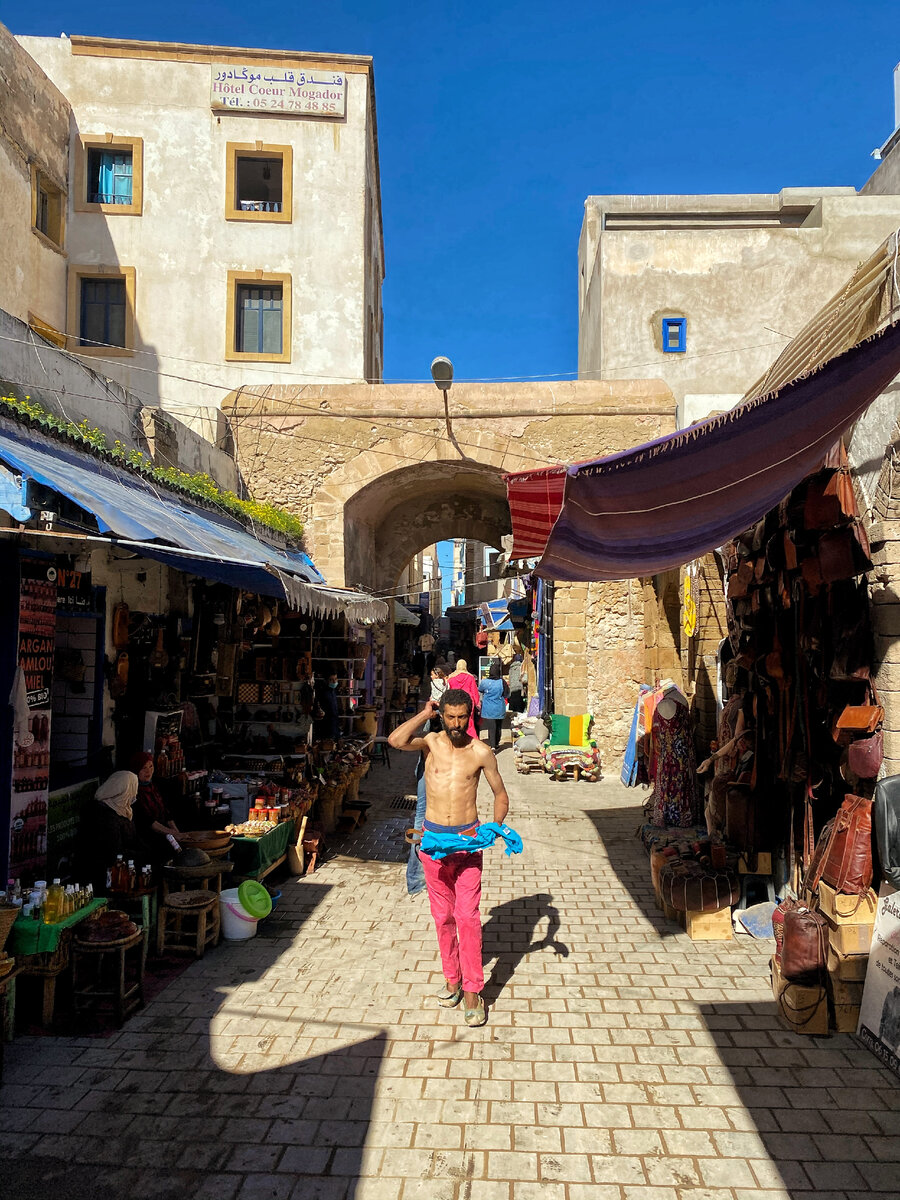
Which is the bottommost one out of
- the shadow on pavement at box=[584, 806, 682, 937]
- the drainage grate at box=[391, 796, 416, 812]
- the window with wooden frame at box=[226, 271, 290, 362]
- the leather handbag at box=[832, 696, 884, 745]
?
the shadow on pavement at box=[584, 806, 682, 937]

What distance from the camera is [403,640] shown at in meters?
26.0

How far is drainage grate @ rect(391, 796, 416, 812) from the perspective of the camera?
902 centimetres

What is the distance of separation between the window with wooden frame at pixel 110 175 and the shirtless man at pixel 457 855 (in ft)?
51.8

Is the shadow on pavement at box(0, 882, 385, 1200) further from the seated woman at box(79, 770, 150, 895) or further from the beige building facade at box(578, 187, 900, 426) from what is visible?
the beige building facade at box(578, 187, 900, 426)

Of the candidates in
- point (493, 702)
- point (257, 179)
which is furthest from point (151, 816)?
point (257, 179)

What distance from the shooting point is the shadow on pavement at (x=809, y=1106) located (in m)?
2.64

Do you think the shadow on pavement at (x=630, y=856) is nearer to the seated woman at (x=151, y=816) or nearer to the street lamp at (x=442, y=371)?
the seated woman at (x=151, y=816)

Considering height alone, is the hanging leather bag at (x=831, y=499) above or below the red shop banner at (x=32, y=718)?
above

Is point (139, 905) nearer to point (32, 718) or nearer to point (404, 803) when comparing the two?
point (32, 718)

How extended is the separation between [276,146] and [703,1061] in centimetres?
1770

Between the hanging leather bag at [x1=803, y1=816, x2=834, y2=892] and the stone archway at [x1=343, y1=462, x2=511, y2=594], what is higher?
the stone archway at [x1=343, y1=462, x2=511, y2=594]

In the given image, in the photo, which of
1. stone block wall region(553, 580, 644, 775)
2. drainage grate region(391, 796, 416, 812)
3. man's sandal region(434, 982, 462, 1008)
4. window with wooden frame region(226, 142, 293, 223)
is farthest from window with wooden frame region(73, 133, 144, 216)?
man's sandal region(434, 982, 462, 1008)

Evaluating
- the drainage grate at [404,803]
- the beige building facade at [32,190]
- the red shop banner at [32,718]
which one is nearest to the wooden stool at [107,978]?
the red shop banner at [32,718]

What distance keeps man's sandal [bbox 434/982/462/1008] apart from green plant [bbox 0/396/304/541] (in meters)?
4.24
